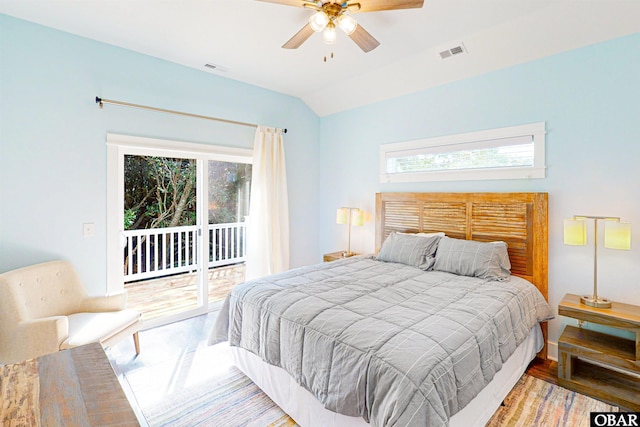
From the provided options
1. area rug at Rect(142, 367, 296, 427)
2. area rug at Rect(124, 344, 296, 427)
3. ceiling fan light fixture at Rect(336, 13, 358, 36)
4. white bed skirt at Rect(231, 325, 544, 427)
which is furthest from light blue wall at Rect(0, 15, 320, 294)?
ceiling fan light fixture at Rect(336, 13, 358, 36)

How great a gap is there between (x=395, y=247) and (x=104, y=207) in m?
3.01

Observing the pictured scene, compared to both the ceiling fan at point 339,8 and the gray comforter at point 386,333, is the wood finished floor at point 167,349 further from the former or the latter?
the ceiling fan at point 339,8

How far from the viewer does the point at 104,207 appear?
3037mm

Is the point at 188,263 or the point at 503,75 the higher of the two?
the point at 503,75

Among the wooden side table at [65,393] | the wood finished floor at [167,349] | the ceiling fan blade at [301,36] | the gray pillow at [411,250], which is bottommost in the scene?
the wood finished floor at [167,349]

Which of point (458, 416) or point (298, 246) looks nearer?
point (458, 416)

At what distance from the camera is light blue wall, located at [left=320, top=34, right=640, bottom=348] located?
2.44 metres

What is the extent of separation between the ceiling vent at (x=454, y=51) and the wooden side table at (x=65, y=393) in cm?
352

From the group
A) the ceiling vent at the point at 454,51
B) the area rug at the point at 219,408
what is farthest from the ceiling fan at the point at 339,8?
the area rug at the point at 219,408

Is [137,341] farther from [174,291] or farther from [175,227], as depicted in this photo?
[175,227]

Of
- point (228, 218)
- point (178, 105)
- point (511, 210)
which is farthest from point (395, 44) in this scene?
point (228, 218)

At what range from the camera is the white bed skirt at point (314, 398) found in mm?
1689

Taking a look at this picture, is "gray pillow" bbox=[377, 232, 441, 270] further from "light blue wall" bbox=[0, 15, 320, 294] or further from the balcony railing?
"light blue wall" bbox=[0, 15, 320, 294]

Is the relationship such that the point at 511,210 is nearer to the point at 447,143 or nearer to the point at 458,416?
the point at 447,143
